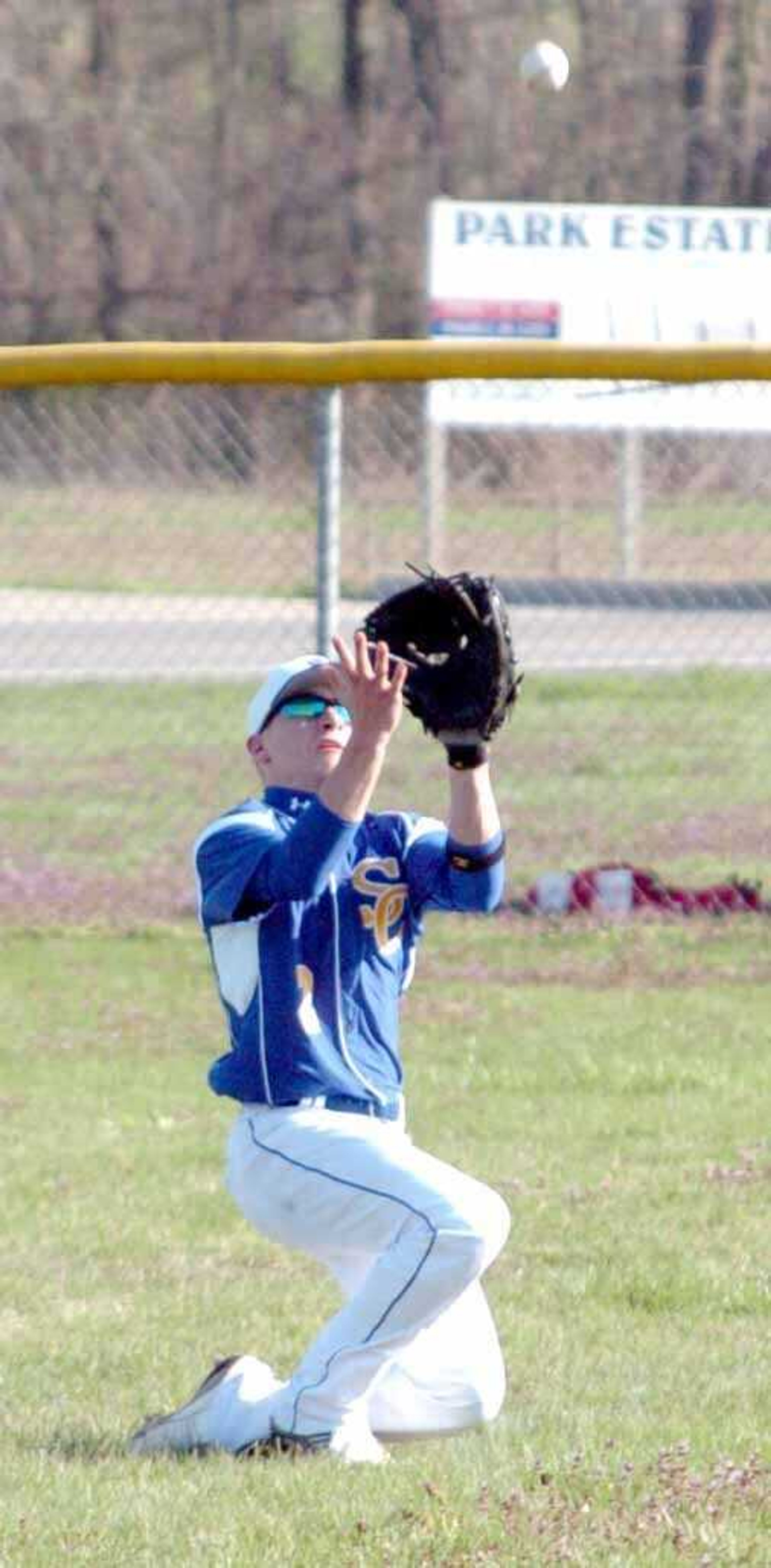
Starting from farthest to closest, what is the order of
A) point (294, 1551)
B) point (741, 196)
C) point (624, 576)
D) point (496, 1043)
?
point (741, 196), point (624, 576), point (496, 1043), point (294, 1551)

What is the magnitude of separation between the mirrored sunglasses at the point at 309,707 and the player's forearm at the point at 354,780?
1.06 ft

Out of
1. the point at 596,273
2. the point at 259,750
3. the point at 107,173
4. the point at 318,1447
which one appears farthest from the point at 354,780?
the point at 107,173

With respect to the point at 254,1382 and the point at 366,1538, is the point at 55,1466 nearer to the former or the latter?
the point at 254,1382

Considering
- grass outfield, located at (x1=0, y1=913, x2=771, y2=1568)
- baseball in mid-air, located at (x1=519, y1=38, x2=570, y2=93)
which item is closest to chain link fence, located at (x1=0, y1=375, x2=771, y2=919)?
grass outfield, located at (x1=0, y1=913, x2=771, y2=1568)

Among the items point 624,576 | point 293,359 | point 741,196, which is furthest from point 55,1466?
point 741,196

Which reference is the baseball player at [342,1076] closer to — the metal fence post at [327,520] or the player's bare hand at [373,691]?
the player's bare hand at [373,691]

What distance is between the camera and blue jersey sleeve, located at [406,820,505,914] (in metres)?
4.32

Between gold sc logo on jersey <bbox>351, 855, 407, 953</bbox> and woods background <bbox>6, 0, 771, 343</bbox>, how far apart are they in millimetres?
36172

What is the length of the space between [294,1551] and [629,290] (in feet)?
66.0

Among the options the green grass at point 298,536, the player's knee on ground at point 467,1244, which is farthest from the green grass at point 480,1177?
the green grass at point 298,536

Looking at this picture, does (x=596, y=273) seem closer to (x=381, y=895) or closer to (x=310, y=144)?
(x=381, y=895)

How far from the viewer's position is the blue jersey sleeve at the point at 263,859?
4090mm

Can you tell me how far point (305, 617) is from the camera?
55.1 feet

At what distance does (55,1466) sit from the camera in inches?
167
